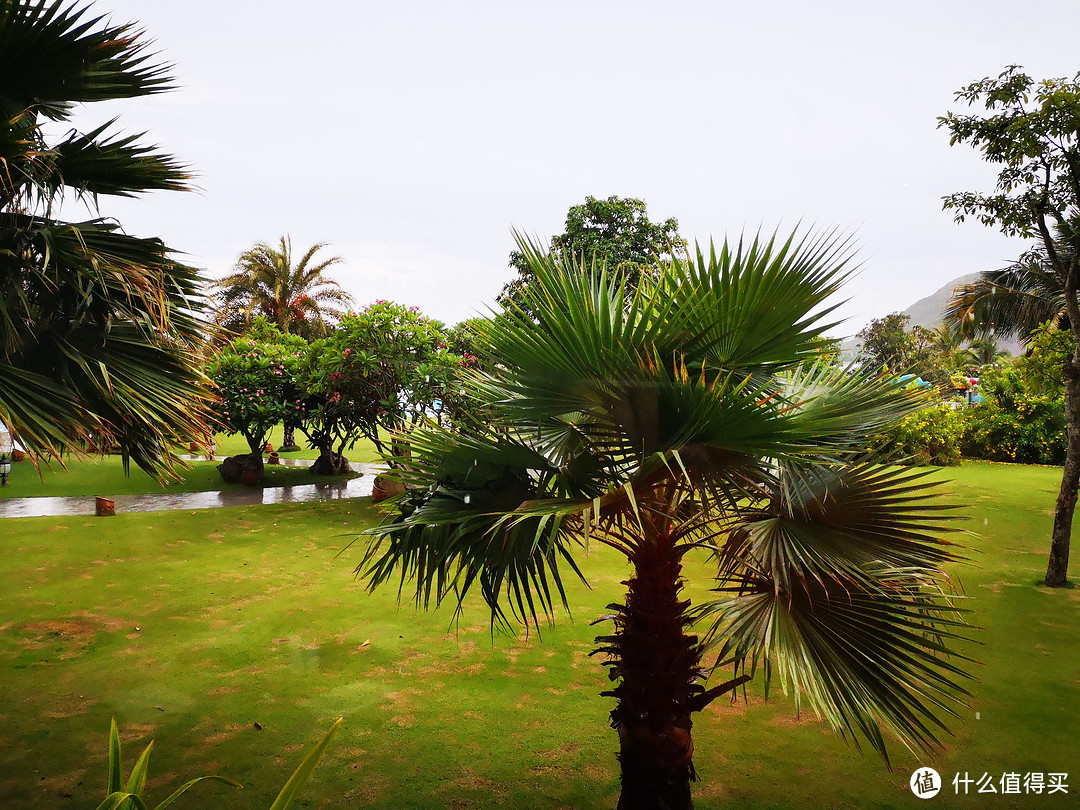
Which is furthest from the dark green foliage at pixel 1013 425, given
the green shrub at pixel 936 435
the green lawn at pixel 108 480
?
the green lawn at pixel 108 480

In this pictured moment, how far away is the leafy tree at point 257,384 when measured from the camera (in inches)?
512

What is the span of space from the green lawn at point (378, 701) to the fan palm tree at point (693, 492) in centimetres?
103

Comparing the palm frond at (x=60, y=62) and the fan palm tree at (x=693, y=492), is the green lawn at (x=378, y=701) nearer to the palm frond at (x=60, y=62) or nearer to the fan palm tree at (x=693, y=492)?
the fan palm tree at (x=693, y=492)

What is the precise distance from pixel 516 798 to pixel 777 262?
3.07 m

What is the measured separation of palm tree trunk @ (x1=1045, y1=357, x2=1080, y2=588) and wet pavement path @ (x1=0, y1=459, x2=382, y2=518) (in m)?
10.6

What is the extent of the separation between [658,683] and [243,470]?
42.5ft

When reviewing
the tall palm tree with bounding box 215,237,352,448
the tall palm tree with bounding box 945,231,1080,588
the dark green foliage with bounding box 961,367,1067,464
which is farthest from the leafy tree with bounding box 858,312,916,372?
the tall palm tree with bounding box 215,237,352,448

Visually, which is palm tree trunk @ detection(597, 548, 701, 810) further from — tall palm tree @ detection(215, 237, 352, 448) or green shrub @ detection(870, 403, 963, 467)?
tall palm tree @ detection(215, 237, 352, 448)

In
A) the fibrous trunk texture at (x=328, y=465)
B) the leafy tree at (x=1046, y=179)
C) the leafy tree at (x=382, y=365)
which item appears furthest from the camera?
the fibrous trunk texture at (x=328, y=465)

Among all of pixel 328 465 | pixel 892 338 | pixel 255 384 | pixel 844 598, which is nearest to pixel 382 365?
pixel 255 384

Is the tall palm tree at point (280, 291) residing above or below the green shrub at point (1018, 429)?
above

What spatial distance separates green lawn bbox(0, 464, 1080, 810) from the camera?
12.5 feet

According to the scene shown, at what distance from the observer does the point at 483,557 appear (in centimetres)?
293

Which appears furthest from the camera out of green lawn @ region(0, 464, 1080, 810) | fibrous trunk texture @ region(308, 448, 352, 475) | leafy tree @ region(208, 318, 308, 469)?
fibrous trunk texture @ region(308, 448, 352, 475)
